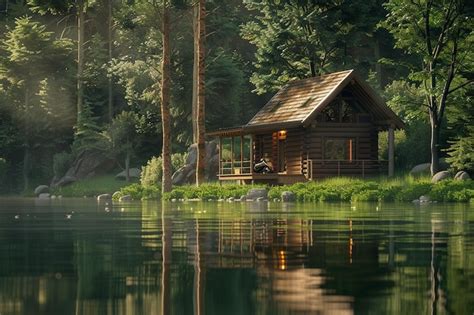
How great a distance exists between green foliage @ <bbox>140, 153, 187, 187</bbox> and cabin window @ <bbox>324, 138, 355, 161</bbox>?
33.2 feet

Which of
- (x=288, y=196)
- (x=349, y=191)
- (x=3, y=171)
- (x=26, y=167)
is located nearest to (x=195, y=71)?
(x=26, y=167)

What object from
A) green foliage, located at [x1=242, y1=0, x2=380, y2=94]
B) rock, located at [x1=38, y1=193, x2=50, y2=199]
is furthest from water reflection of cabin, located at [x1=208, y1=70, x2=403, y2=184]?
rock, located at [x1=38, y1=193, x2=50, y2=199]

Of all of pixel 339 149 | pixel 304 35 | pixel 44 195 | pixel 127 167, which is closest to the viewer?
pixel 339 149

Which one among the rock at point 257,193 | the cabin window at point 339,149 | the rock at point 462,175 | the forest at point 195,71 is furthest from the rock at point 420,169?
the rock at point 257,193

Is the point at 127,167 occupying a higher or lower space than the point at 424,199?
higher

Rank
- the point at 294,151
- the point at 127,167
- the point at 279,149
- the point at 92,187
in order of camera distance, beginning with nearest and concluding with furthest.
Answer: the point at 294,151
the point at 279,149
the point at 92,187
the point at 127,167

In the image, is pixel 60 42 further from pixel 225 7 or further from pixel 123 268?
pixel 123 268

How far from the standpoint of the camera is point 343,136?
5797 cm

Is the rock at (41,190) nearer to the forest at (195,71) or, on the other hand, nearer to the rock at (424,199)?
the forest at (195,71)

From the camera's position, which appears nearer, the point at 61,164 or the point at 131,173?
the point at 131,173

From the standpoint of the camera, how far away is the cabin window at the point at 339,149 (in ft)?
191

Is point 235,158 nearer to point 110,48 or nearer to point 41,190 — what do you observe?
point 41,190

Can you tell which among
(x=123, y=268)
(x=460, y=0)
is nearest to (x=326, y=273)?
(x=123, y=268)

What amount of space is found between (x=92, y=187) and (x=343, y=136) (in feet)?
73.1
